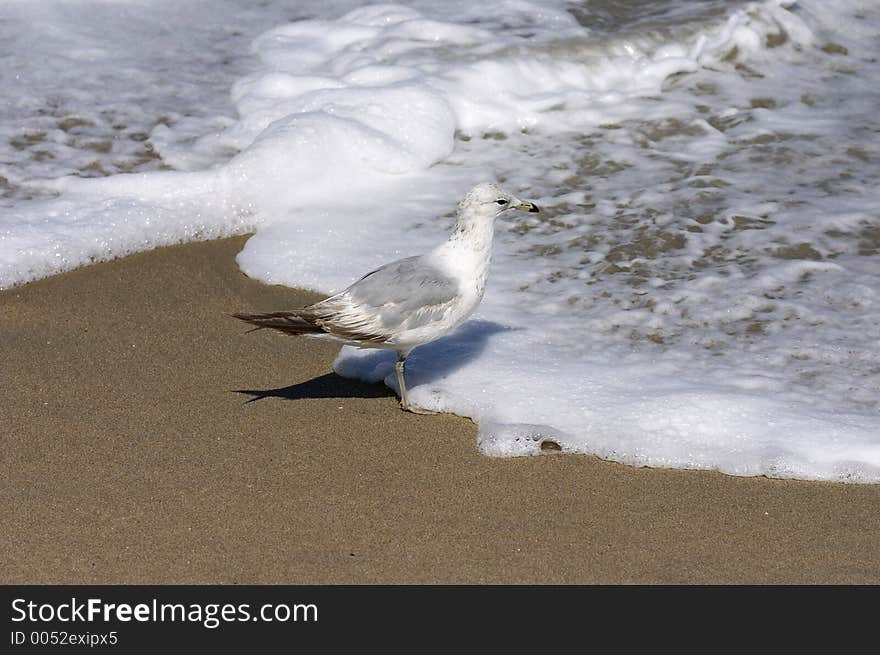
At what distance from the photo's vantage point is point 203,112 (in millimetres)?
7598

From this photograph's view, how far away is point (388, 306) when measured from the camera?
171 inches

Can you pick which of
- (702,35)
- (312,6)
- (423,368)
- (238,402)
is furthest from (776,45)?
(238,402)

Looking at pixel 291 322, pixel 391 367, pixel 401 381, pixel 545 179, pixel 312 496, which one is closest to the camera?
pixel 312 496

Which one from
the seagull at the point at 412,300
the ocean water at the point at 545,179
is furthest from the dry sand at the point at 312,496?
the seagull at the point at 412,300

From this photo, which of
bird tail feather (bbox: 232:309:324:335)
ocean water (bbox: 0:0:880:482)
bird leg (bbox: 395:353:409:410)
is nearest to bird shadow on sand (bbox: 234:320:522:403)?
ocean water (bbox: 0:0:880:482)

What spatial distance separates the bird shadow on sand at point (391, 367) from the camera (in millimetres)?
4676

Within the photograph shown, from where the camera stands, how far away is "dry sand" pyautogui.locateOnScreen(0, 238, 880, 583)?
3.50 m

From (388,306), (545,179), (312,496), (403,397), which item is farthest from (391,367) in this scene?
(545,179)

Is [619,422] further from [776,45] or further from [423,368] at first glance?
[776,45]

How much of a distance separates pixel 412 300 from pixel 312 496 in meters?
0.89

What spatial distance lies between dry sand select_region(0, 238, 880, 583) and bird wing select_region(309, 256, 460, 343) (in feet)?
1.26

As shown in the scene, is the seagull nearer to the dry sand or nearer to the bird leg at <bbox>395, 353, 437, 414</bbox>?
the bird leg at <bbox>395, 353, 437, 414</bbox>

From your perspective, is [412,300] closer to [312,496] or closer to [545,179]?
[312,496]

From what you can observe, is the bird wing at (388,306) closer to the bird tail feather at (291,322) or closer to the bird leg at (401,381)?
the bird tail feather at (291,322)
